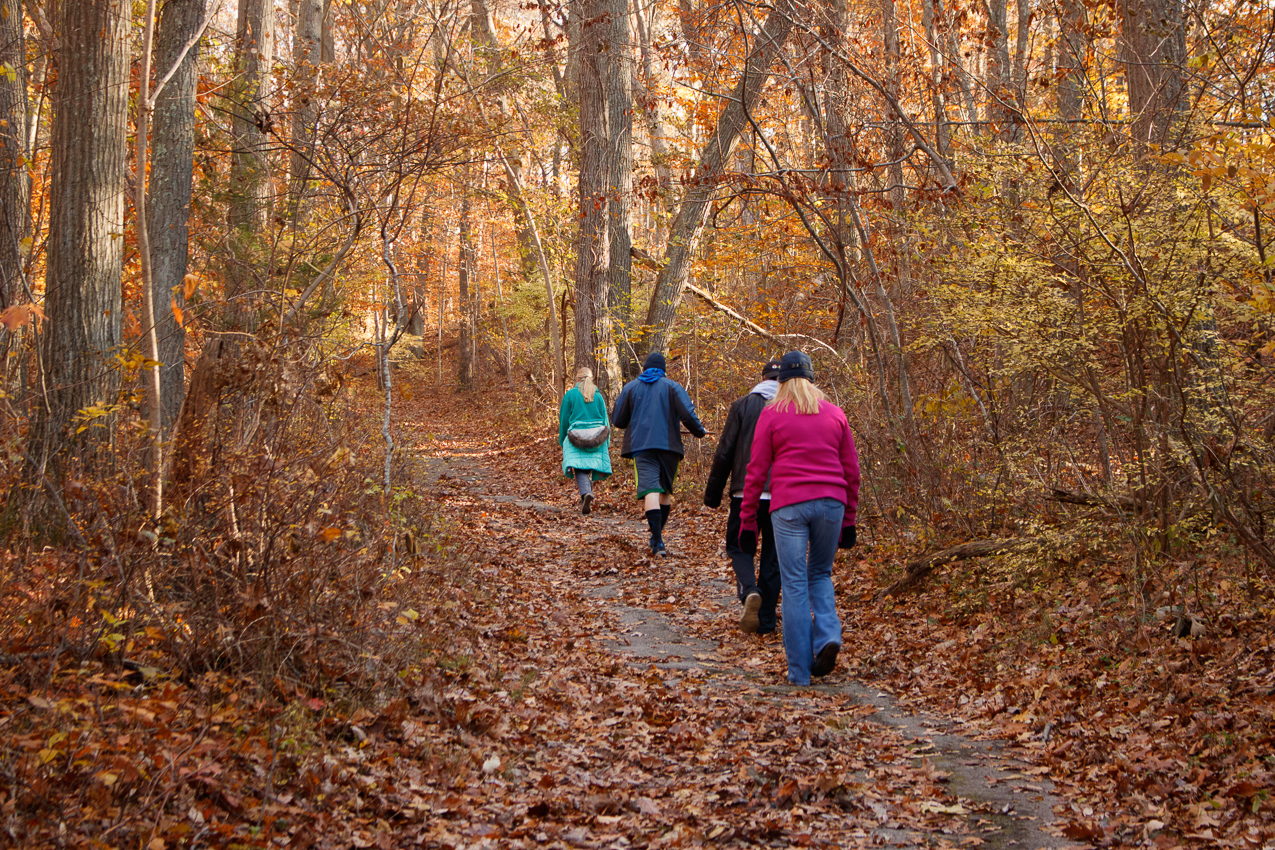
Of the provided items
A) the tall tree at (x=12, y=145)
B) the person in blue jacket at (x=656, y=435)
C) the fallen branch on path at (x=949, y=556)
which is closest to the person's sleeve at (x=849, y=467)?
the fallen branch on path at (x=949, y=556)

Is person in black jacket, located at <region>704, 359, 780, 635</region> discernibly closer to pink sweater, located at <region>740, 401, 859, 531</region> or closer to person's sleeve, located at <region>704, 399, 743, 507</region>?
person's sleeve, located at <region>704, 399, 743, 507</region>

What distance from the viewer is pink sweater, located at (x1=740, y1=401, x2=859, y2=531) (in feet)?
20.2

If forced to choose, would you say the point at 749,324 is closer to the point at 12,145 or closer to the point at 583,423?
the point at 583,423

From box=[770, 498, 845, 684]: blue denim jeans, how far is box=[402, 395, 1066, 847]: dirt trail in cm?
25

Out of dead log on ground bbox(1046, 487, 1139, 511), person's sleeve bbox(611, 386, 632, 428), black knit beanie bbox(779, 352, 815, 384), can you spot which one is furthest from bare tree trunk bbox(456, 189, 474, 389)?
black knit beanie bbox(779, 352, 815, 384)

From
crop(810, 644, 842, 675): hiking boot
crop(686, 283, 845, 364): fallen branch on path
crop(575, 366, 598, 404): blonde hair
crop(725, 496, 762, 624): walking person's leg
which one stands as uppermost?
crop(686, 283, 845, 364): fallen branch on path

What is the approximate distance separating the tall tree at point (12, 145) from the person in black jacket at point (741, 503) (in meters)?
5.43

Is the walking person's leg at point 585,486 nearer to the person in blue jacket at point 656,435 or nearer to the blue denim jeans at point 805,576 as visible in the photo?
the person in blue jacket at point 656,435

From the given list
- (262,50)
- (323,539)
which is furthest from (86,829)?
(262,50)

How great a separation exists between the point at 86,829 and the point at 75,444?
3992mm

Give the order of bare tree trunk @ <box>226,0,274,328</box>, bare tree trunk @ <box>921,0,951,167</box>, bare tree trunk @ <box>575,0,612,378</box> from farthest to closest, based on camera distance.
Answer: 1. bare tree trunk @ <box>575,0,612,378</box>
2. bare tree trunk @ <box>226,0,274,328</box>
3. bare tree trunk @ <box>921,0,951,167</box>

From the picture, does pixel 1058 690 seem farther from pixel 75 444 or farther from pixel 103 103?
pixel 103 103

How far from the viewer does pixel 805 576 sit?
6.20 m

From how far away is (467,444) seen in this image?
2198cm
